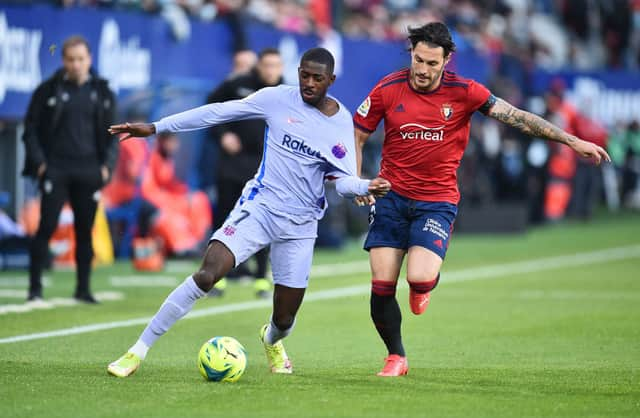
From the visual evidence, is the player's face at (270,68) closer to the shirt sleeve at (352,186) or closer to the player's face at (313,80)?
the player's face at (313,80)

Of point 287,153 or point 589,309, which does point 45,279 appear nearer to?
point 589,309

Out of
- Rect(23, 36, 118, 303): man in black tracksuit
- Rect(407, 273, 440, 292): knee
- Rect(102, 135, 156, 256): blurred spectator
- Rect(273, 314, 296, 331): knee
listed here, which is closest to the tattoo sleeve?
Rect(407, 273, 440, 292): knee

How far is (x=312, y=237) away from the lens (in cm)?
931

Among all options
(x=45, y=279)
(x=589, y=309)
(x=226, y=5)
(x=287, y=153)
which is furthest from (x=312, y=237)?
(x=226, y=5)

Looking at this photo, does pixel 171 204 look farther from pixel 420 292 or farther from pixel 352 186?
pixel 352 186

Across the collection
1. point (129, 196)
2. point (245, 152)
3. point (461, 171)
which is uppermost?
point (245, 152)

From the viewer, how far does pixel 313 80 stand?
29.2ft

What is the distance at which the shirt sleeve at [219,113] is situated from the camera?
352 inches

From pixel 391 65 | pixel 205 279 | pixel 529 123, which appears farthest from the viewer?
pixel 391 65

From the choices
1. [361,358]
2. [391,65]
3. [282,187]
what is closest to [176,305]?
[282,187]

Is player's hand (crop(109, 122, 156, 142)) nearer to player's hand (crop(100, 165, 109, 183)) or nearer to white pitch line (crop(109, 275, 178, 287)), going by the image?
player's hand (crop(100, 165, 109, 183))

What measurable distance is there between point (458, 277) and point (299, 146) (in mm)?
9271

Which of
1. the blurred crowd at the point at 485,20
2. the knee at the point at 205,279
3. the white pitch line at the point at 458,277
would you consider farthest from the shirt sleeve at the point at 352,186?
the blurred crowd at the point at 485,20

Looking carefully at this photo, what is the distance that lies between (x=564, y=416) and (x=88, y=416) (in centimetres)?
262
